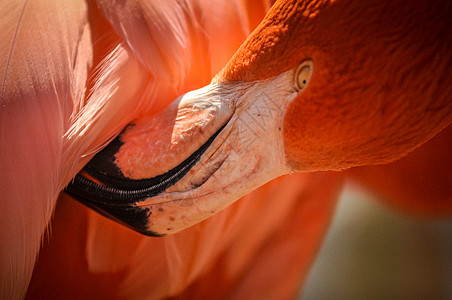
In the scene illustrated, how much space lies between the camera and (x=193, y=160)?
58 centimetres

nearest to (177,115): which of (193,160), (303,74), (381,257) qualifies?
(193,160)

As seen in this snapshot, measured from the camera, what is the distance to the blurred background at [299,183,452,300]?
2.93 feet

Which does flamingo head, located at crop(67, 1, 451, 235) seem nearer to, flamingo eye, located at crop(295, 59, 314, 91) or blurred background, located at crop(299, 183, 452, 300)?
flamingo eye, located at crop(295, 59, 314, 91)

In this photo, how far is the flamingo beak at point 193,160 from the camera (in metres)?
0.56

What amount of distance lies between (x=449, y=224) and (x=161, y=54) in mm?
691

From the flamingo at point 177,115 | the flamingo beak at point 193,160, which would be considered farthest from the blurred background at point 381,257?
the flamingo beak at point 193,160

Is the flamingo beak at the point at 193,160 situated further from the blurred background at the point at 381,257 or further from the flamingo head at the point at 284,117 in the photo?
the blurred background at the point at 381,257

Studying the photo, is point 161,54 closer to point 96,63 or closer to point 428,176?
point 96,63

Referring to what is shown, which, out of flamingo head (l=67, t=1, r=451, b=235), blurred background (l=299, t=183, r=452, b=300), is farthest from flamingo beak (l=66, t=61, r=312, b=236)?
blurred background (l=299, t=183, r=452, b=300)

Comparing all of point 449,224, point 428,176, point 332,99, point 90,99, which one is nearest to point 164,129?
point 90,99

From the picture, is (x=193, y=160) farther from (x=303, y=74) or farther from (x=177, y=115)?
(x=303, y=74)

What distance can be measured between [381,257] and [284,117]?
1.85 ft

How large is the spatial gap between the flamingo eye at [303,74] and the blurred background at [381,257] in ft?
1.45

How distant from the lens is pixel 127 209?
1.95 ft
